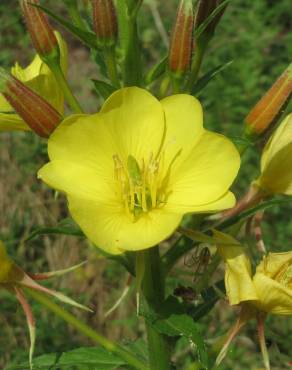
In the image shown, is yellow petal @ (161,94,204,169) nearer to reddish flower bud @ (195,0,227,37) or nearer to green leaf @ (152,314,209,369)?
reddish flower bud @ (195,0,227,37)

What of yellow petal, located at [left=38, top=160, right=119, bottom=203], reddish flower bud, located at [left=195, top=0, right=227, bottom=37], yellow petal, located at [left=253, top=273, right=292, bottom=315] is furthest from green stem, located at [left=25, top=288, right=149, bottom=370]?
reddish flower bud, located at [left=195, top=0, right=227, bottom=37]

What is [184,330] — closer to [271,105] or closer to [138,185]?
[138,185]

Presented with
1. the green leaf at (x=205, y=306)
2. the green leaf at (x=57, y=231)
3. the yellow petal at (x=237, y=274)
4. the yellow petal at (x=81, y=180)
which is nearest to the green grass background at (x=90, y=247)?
the green leaf at (x=205, y=306)

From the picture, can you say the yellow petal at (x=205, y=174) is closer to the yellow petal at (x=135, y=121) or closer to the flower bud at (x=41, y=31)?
the yellow petal at (x=135, y=121)

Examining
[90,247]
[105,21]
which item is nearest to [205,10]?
[105,21]

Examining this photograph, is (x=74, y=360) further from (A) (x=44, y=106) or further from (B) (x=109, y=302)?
(B) (x=109, y=302)

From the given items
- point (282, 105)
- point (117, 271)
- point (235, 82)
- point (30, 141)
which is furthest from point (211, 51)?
point (282, 105)
